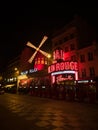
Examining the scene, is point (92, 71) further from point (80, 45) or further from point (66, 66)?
point (80, 45)

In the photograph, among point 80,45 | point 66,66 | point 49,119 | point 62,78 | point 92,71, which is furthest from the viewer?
point 80,45

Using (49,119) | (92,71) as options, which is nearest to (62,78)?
(92,71)

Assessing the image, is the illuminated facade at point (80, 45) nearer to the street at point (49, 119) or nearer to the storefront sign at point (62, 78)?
the storefront sign at point (62, 78)

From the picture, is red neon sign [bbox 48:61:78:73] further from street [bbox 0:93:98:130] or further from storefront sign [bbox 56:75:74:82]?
street [bbox 0:93:98:130]

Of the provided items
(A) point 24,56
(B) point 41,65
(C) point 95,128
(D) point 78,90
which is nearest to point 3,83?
(A) point 24,56

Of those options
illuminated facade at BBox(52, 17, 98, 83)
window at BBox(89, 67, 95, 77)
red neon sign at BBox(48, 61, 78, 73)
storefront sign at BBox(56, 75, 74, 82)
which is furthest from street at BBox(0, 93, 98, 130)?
storefront sign at BBox(56, 75, 74, 82)

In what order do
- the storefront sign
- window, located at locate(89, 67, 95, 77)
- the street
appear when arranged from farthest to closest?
the storefront sign
window, located at locate(89, 67, 95, 77)
the street

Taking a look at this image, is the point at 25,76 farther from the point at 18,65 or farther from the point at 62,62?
the point at 62,62

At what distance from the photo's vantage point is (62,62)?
31.5 m

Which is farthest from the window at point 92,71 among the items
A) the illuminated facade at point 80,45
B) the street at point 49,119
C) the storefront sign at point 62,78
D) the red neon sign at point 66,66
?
the street at point 49,119

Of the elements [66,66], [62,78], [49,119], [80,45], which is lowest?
[49,119]

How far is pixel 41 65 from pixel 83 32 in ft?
40.4

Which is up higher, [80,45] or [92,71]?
[80,45]

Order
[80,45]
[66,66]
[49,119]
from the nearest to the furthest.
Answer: [49,119] → [66,66] → [80,45]
